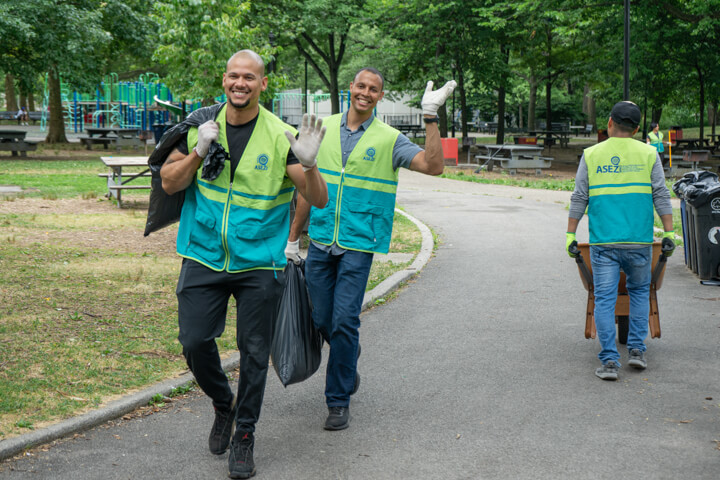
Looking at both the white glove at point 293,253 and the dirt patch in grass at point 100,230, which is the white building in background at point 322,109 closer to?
the dirt patch in grass at point 100,230

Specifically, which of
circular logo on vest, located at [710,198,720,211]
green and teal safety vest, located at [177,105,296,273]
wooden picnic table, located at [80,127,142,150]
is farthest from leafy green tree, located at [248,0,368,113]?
green and teal safety vest, located at [177,105,296,273]

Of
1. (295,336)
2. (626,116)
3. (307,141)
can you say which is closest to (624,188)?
(626,116)

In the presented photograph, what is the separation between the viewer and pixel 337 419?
475 cm

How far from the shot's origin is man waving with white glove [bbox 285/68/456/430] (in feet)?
15.7

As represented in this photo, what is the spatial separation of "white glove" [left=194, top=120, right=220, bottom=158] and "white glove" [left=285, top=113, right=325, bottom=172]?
33 centimetres

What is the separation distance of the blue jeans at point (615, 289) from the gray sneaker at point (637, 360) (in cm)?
3

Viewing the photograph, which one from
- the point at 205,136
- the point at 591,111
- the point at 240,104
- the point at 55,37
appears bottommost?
the point at 205,136

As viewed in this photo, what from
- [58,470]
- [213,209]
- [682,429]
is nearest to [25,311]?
[58,470]

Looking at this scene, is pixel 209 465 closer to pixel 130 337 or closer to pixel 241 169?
pixel 241 169

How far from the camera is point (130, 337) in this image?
6453 mm

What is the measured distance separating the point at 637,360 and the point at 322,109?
6596 cm

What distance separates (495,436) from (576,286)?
4801 millimetres

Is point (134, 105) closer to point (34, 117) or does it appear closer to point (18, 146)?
point (18, 146)

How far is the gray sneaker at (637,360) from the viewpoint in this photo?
5.91 meters
